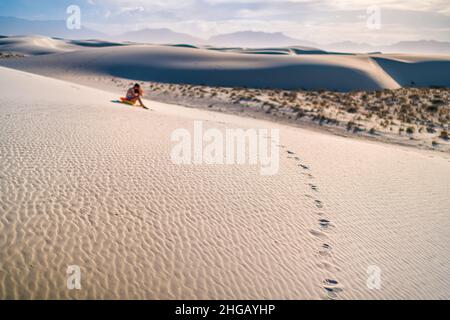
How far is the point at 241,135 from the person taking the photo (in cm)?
1091

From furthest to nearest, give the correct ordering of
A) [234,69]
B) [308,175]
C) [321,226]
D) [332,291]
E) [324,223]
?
[234,69], [308,175], [324,223], [321,226], [332,291]

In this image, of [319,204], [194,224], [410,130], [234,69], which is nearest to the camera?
[194,224]

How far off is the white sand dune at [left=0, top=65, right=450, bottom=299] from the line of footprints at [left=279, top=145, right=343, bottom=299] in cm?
2

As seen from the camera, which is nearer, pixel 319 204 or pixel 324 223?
pixel 324 223

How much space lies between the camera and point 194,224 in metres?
4.99

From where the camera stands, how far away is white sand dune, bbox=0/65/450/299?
377 cm

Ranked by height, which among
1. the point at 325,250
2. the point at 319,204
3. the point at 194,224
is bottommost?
the point at 325,250

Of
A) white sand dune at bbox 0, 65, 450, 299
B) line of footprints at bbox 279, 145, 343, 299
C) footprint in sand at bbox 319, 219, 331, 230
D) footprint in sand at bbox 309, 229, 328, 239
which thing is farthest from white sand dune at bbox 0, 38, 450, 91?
footprint in sand at bbox 309, 229, 328, 239

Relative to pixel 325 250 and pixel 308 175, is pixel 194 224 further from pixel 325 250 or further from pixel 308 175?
pixel 308 175

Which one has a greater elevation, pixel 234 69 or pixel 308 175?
pixel 234 69

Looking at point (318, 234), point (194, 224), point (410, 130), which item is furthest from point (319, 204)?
point (410, 130)

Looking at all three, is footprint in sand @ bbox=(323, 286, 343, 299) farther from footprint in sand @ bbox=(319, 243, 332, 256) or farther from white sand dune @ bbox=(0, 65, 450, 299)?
footprint in sand @ bbox=(319, 243, 332, 256)

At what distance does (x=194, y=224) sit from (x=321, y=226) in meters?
2.23
